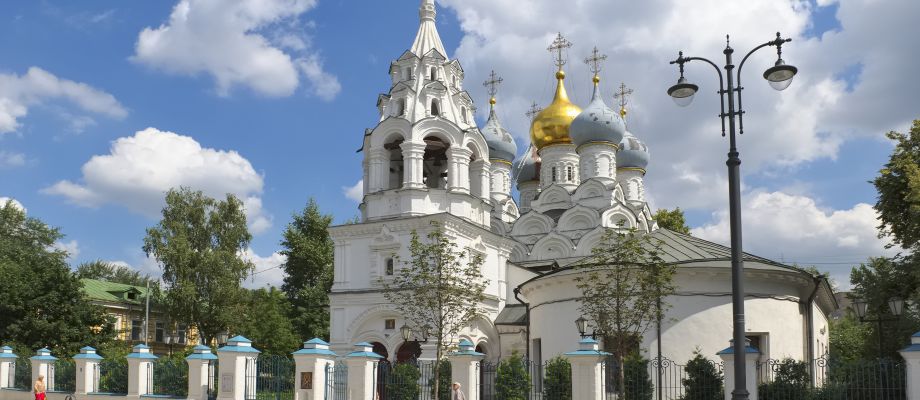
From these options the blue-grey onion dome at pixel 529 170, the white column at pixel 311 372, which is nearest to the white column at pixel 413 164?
the white column at pixel 311 372

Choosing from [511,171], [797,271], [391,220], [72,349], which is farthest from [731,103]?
[511,171]

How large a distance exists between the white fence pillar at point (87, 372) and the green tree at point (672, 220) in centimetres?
3611

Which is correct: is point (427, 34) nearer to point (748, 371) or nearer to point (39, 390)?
point (39, 390)

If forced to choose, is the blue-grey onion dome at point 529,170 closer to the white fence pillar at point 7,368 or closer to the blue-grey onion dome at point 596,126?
the blue-grey onion dome at point 596,126

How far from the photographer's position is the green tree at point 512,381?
54.1ft

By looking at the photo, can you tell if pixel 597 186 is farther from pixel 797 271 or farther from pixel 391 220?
pixel 797 271

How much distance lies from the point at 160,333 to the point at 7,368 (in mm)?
21254

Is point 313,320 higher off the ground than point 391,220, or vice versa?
point 391,220

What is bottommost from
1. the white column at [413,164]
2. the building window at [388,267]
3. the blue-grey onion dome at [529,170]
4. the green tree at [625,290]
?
the green tree at [625,290]

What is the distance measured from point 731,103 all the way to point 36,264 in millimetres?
26285

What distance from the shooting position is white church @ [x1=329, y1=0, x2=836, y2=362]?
20.0m

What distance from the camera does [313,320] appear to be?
1564 inches

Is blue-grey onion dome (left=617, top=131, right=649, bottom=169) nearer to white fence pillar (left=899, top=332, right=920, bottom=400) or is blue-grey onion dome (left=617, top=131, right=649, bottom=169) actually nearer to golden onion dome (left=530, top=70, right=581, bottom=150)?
golden onion dome (left=530, top=70, right=581, bottom=150)

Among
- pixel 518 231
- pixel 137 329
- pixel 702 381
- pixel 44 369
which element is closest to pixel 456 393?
pixel 702 381
